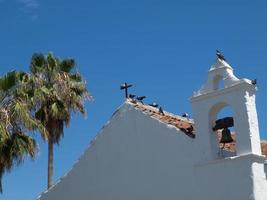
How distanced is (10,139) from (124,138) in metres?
4.73

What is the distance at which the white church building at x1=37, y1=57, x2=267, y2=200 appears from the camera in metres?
14.6

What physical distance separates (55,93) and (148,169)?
992cm

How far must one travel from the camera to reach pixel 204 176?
15.2 metres

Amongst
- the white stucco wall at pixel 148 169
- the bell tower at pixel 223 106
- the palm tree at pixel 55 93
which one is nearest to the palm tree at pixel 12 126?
the white stucco wall at pixel 148 169

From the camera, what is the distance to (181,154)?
625 inches

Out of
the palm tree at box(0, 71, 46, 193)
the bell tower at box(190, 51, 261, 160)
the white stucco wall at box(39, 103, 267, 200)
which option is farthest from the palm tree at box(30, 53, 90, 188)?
the bell tower at box(190, 51, 261, 160)

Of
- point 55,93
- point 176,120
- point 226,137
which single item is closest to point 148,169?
point 176,120

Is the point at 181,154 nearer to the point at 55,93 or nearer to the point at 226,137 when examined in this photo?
the point at 226,137

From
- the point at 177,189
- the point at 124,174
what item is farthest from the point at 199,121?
the point at 124,174

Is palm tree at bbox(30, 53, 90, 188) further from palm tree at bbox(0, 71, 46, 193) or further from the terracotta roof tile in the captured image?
the terracotta roof tile

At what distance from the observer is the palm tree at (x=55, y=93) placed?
82.5 feet

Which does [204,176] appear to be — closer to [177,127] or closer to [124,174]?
[177,127]

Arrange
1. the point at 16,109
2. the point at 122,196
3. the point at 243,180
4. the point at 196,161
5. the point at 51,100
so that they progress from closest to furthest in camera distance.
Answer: the point at 243,180 → the point at 196,161 → the point at 122,196 → the point at 16,109 → the point at 51,100

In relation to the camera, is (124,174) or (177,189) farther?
(124,174)
